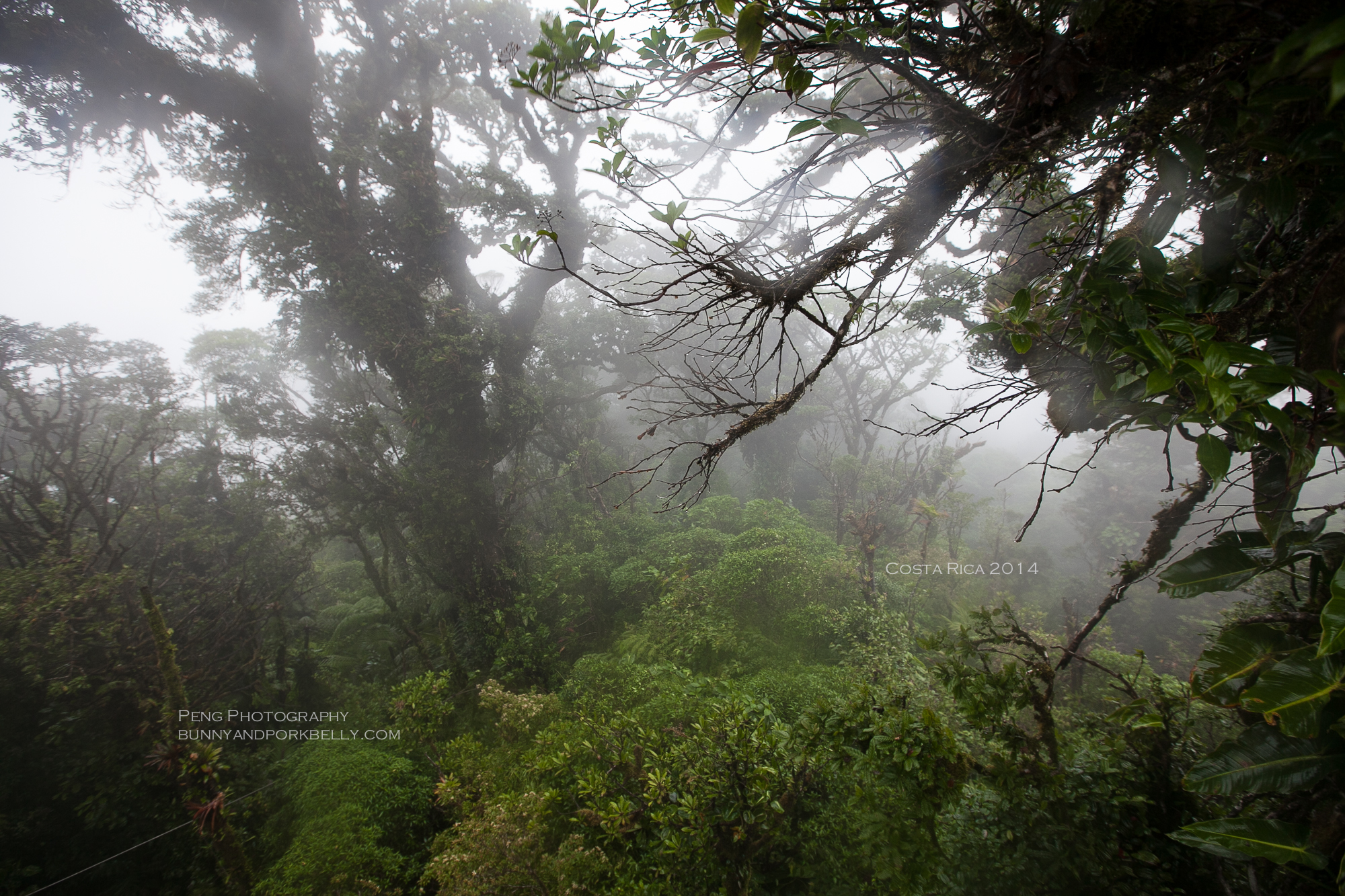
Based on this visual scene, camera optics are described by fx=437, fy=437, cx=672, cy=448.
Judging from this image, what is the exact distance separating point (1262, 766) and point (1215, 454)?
91 centimetres

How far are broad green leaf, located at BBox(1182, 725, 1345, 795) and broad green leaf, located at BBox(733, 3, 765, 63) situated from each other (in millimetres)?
2143

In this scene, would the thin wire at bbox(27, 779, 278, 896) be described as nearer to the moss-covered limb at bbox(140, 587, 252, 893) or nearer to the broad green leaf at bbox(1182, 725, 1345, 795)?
the moss-covered limb at bbox(140, 587, 252, 893)

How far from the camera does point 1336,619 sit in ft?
2.79

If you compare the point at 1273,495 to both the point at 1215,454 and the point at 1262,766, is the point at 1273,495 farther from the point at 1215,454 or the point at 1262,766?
the point at 1262,766

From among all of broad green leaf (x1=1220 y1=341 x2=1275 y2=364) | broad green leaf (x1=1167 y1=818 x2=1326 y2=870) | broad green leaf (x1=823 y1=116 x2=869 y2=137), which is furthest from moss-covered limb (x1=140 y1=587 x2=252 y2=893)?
broad green leaf (x1=1220 y1=341 x2=1275 y2=364)

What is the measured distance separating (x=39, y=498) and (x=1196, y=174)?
9511mm

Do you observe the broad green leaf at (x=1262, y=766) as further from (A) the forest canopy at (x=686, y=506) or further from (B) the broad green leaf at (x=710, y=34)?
(B) the broad green leaf at (x=710, y=34)

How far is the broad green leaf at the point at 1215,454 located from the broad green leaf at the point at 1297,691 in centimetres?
49

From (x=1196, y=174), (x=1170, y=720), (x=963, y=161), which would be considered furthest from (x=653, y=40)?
(x=1170, y=720)

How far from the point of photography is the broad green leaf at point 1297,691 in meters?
0.97

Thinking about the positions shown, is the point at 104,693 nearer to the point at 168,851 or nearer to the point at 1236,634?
the point at 168,851

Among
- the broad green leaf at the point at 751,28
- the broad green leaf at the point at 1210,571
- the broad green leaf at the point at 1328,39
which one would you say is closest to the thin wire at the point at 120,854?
the broad green leaf at the point at 751,28

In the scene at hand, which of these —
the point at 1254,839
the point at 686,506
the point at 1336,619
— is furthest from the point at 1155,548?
the point at 686,506

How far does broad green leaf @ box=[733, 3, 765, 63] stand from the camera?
1.03 meters
